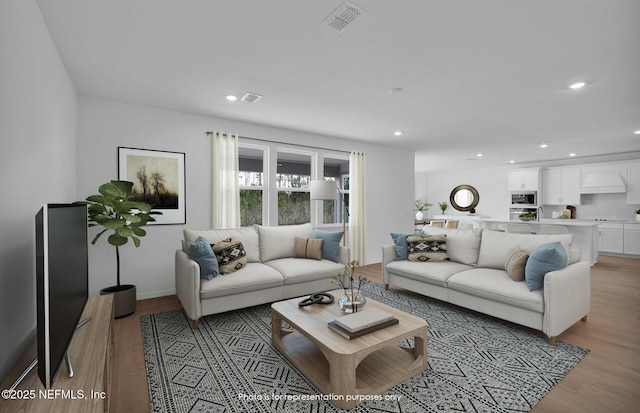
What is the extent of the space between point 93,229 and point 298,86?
300cm

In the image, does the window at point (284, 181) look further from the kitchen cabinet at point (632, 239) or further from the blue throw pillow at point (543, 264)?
A: the kitchen cabinet at point (632, 239)

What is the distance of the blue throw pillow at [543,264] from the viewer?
2764 millimetres

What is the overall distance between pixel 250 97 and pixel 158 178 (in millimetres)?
1664

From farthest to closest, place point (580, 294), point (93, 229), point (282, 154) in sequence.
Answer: point (282, 154)
point (93, 229)
point (580, 294)

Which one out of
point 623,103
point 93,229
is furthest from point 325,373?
point 623,103

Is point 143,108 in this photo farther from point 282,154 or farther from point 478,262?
point 478,262

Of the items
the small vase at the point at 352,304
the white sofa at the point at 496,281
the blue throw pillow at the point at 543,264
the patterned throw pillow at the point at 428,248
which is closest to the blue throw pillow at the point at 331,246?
the white sofa at the point at 496,281

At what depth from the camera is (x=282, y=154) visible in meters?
5.43

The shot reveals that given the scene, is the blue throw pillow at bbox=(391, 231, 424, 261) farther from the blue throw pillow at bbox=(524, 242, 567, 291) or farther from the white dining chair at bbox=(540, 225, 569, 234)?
the white dining chair at bbox=(540, 225, 569, 234)

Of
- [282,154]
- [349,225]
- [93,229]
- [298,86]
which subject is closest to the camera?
[298,86]

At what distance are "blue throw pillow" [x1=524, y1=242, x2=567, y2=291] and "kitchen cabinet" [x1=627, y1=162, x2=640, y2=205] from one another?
6.62 m

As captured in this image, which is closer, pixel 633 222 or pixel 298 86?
pixel 298 86

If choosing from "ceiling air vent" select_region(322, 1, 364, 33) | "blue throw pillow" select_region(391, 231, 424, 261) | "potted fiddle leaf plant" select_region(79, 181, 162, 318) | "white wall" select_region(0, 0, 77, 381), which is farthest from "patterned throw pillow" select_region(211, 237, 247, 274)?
"ceiling air vent" select_region(322, 1, 364, 33)

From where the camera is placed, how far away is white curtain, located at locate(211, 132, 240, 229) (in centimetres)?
441
